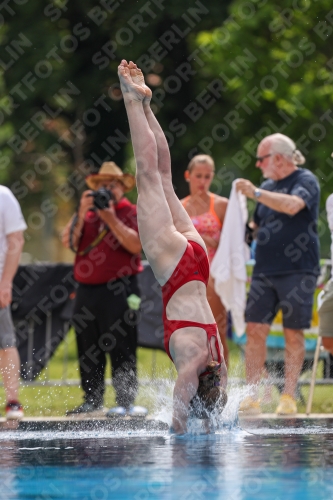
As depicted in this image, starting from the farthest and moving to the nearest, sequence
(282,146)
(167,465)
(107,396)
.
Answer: (107,396) → (282,146) → (167,465)

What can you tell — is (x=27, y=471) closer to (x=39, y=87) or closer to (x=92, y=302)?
(x=92, y=302)

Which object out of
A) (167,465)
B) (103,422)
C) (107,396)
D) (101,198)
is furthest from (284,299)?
(167,465)

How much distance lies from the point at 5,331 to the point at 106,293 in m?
0.96

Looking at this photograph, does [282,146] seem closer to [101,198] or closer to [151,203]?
[101,198]

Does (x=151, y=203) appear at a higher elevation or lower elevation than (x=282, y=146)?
lower

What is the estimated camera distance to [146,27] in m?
18.1

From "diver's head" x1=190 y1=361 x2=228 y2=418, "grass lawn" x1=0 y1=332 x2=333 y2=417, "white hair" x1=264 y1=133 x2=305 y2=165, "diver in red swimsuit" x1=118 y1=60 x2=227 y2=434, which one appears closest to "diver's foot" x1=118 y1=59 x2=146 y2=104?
"diver in red swimsuit" x1=118 y1=60 x2=227 y2=434

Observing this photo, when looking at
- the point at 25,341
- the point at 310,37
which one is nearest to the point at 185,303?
the point at 25,341

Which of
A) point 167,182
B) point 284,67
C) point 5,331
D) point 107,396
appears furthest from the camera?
point 284,67

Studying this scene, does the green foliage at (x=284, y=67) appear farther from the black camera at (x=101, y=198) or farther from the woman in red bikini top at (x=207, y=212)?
the black camera at (x=101, y=198)

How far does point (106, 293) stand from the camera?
9.05 m

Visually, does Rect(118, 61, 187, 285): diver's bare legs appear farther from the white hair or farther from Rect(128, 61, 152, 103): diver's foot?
the white hair

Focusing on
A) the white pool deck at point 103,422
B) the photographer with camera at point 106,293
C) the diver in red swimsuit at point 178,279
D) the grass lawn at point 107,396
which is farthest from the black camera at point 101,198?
the diver in red swimsuit at point 178,279

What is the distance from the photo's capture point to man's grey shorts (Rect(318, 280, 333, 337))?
26.4 ft
